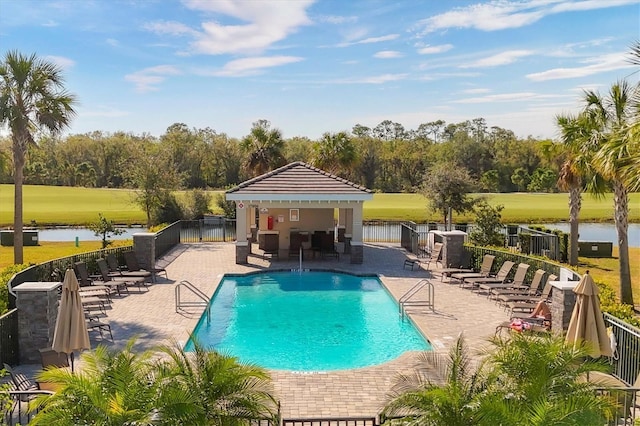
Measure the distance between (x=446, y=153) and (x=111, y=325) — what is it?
2533 inches

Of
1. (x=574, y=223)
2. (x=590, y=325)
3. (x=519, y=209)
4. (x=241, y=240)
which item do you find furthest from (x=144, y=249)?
(x=519, y=209)

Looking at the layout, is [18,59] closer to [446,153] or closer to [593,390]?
[593,390]

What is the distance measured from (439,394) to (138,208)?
49.6m

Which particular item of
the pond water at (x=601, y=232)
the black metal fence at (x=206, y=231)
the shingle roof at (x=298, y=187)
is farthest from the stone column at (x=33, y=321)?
the pond water at (x=601, y=232)

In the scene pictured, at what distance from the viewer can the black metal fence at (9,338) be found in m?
9.78

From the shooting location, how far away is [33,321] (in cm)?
1035


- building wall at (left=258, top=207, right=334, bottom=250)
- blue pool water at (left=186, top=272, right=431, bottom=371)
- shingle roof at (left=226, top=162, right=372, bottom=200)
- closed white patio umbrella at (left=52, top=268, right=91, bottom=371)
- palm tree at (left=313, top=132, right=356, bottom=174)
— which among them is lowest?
blue pool water at (left=186, top=272, right=431, bottom=371)

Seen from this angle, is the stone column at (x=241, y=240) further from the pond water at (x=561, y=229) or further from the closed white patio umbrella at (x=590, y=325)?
the closed white patio umbrella at (x=590, y=325)

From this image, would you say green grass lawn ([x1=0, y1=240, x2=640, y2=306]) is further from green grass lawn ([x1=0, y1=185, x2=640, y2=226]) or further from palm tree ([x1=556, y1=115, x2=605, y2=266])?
green grass lawn ([x1=0, y1=185, x2=640, y2=226])

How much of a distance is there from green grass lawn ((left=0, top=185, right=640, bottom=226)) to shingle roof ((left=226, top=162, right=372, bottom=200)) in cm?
1742

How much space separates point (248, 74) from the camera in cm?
2994

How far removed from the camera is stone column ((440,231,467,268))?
65.7ft

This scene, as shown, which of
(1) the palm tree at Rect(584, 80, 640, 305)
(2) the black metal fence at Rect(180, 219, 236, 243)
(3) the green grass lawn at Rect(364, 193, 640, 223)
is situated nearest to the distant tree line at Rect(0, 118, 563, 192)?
(3) the green grass lawn at Rect(364, 193, 640, 223)

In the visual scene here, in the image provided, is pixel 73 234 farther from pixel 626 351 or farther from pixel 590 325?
pixel 626 351
